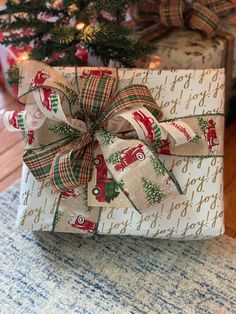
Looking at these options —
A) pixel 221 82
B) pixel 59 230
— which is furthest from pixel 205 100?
pixel 59 230

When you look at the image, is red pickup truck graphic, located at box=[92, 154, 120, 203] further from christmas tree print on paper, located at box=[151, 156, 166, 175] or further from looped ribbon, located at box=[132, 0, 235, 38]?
looped ribbon, located at box=[132, 0, 235, 38]

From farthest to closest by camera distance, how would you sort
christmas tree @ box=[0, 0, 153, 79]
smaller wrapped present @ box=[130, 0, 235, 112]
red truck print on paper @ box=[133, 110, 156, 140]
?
smaller wrapped present @ box=[130, 0, 235, 112] < christmas tree @ box=[0, 0, 153, 79] < red truck print on paper @ box=[133, 110, 156, 140]

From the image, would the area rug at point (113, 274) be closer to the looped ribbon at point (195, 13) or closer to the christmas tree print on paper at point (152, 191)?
the christmas tree print on paper at point (152, 191)

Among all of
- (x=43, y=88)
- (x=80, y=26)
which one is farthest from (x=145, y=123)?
(x=80, y=26)

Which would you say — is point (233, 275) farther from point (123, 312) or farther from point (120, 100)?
point (120, 100)

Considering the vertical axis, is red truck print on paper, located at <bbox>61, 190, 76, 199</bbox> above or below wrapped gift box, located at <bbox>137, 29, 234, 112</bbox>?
below

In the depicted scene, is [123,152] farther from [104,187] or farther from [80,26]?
[80,26]

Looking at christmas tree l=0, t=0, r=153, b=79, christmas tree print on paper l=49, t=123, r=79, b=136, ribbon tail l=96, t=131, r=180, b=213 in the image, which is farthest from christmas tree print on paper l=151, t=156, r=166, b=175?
christmas tree l=0, t=0, r=153, b=79

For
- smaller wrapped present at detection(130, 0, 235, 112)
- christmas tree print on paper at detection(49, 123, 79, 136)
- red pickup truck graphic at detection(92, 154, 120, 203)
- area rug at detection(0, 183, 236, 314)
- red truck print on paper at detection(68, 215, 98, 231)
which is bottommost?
area rug at detection(0, 183, 236, 314)
